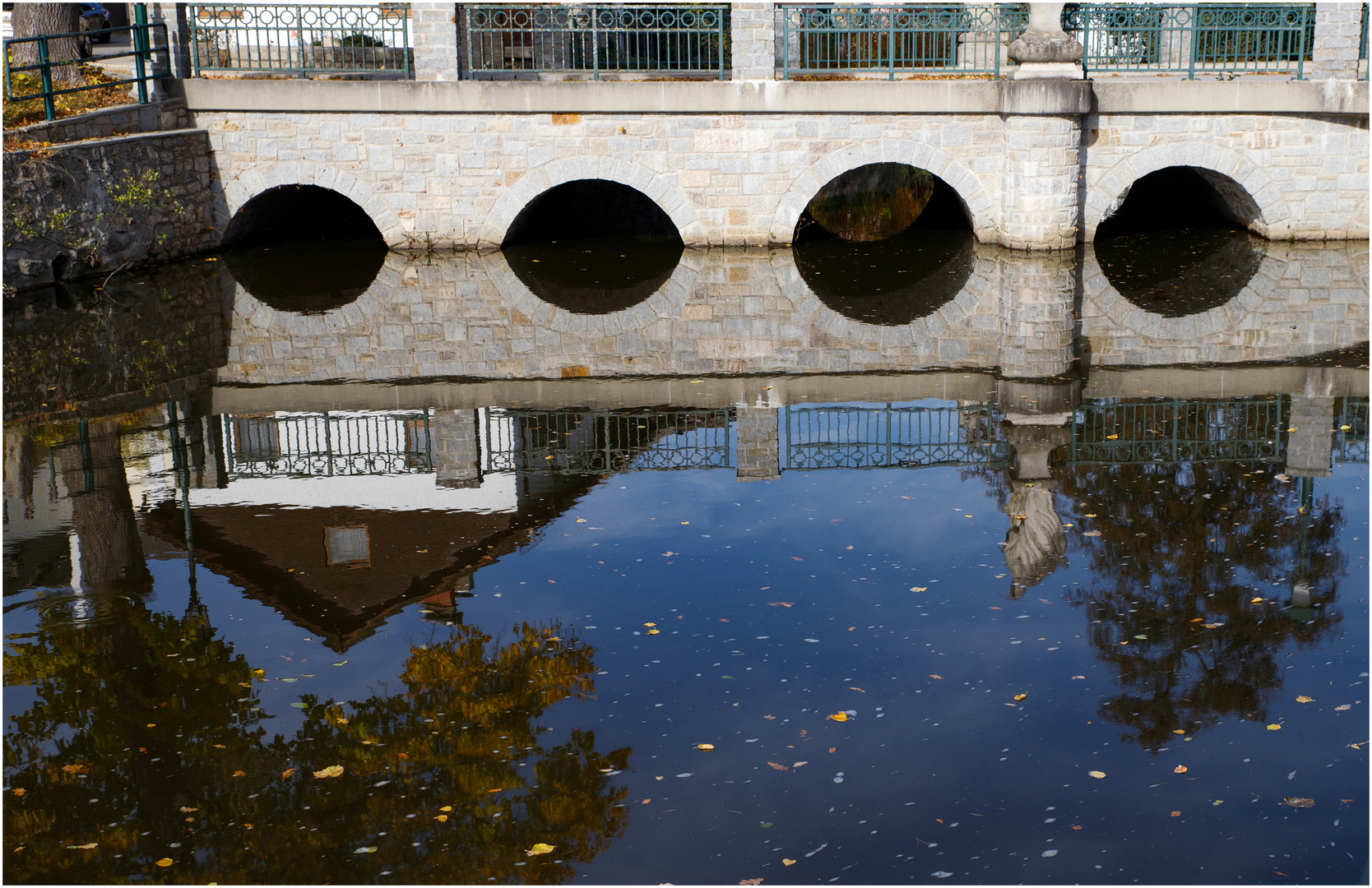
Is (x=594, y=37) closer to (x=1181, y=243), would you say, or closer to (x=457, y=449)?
(x=1181, y=243)

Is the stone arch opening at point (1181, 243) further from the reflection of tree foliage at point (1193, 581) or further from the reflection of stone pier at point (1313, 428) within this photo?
the reflection of tree foliage at point (1193, 581)

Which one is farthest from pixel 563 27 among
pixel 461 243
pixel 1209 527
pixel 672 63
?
pixel 1209 527

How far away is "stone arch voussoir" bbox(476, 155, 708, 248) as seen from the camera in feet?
56.3

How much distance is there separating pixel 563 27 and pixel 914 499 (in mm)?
9764

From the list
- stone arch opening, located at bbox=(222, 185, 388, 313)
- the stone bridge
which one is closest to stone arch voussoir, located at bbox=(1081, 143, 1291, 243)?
the stone bridge

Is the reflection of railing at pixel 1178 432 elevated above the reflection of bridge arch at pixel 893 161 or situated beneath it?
situated beneath

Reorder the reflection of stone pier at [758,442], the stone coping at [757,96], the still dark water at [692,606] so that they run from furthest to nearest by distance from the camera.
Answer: the stone coping at [757,96] → the reflection of stone pier at [758,442] → the still dark water at [692,606]

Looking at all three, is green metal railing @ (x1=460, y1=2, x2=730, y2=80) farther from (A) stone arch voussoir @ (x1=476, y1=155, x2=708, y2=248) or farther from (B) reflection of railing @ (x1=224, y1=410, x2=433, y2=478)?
(B) reflection of railing @ (x1=224, y1=410, x2=433, y2=478)

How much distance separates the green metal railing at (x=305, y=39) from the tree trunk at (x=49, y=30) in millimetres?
1647

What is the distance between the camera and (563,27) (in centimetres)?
1641

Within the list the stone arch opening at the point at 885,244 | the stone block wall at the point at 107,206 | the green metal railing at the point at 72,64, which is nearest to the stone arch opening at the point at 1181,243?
the stone arch opening at the point at 885,244

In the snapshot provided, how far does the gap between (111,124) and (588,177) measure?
5.67m

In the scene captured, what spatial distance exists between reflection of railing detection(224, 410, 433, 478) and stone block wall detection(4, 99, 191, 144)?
6357mm

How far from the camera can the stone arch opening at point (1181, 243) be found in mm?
14727
